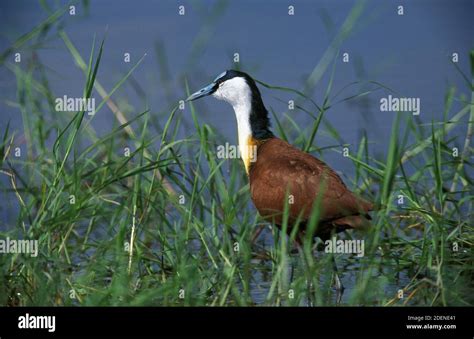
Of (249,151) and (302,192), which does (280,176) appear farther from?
(249,151)

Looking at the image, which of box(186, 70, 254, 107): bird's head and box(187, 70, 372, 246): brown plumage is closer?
box(187, 70, 372, 246): brown plumage

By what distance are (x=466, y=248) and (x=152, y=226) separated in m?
2.03

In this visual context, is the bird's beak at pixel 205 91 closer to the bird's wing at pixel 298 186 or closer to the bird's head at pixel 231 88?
the bird's head at pixel 231 88

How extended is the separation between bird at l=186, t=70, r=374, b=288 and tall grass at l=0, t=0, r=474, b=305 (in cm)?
13

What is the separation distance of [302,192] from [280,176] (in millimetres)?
195

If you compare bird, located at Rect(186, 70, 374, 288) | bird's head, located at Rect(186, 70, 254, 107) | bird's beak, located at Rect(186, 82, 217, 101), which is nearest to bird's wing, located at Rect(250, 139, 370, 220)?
bird, located at Rect(186, 70, 374, 288)

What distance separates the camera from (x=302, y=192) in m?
8.09

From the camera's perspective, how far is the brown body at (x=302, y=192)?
799 cm

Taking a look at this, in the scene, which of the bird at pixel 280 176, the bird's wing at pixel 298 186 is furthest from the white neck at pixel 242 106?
the bird's wing at pixel 298 186

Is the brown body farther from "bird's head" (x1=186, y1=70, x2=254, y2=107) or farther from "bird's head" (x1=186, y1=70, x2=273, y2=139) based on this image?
"bird's head" (x1=186, y1=70, x2=254, y2=107)

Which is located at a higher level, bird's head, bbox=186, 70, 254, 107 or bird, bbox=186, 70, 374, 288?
bird's head, bbox=186, 70, 254, 107

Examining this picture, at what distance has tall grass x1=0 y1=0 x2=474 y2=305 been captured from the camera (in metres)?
7.50

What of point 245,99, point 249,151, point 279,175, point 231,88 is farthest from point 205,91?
point 279,175
